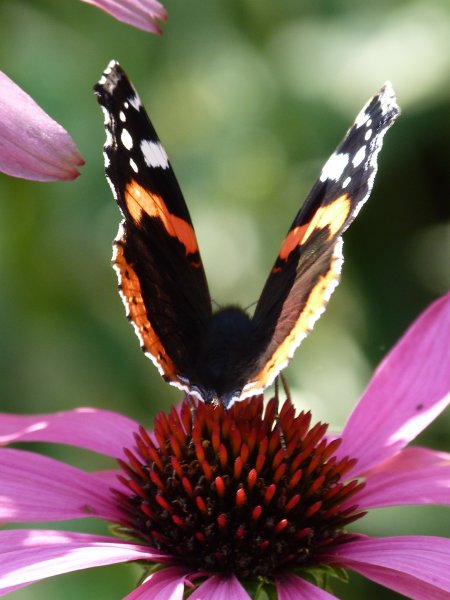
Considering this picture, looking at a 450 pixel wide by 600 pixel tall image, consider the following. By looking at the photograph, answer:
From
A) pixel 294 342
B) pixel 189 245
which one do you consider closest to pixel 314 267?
pixel 294 342

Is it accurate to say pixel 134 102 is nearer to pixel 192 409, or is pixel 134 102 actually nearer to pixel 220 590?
pixel 192 409

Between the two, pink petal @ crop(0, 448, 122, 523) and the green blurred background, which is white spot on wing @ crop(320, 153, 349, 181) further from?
the green blurred background

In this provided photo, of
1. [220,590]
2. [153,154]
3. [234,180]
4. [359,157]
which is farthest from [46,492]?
[234,180]

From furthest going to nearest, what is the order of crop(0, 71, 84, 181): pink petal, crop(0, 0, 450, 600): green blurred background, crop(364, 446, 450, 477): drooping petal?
crop(0, 0, 450, 600): green blurred background, crop(364, 446, 450, 477): drooping petal, crop(0, 71, 84, 181): pink petal

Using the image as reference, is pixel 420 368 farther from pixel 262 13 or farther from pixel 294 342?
pixel 262 13

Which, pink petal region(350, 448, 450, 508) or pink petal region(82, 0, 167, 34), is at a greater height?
pink petal region(82, 0, 167, 34)

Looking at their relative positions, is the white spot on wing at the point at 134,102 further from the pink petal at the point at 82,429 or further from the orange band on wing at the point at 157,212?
the pink petal at the point at 82,429

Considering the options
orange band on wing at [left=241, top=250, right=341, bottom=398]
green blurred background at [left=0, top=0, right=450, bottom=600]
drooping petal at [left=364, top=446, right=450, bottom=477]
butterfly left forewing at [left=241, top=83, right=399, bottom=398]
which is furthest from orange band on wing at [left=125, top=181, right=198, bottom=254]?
green blurred background at [left=0, top=0, right=450, bottom=600]
